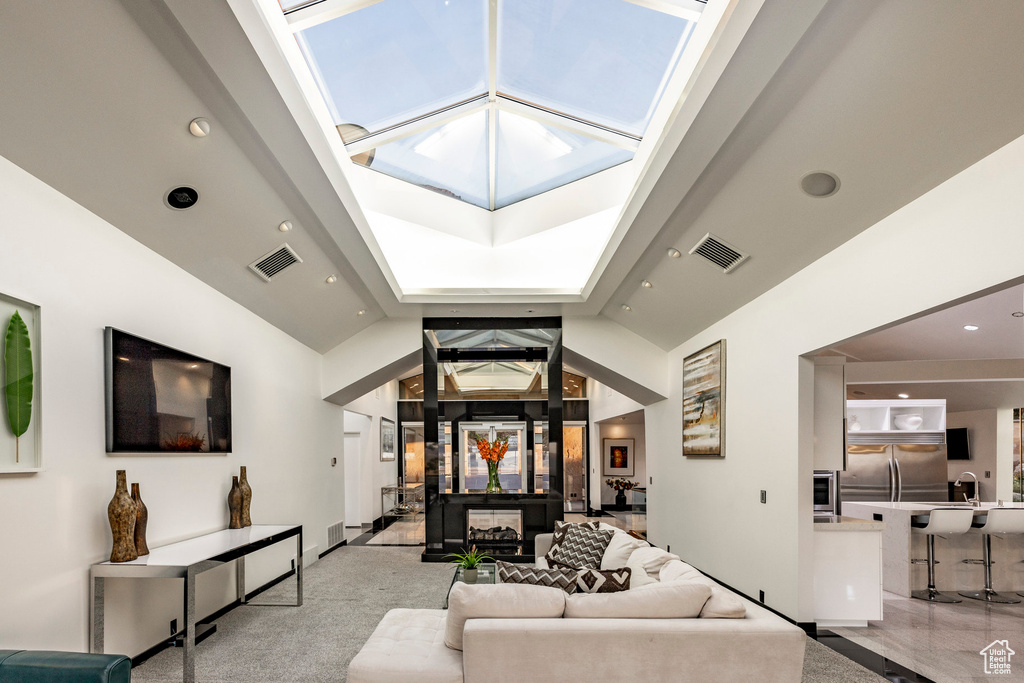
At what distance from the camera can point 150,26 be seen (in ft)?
9.23

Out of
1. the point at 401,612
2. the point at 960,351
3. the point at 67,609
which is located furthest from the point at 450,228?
the point at 960,351

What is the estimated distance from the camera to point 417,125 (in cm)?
527

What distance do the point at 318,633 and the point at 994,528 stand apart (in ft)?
20.1

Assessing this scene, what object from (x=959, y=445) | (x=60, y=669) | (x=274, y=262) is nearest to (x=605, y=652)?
(x=60, y=669)

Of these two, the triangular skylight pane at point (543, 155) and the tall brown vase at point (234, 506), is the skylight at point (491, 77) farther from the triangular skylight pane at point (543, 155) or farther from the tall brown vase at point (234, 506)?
the tall brown vase at point (234, 506)

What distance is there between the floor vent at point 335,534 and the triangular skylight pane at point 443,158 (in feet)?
17.2

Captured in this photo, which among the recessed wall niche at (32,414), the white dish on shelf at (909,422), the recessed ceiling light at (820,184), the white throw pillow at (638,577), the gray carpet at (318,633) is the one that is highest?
the recessed ceiling light at (820,184)

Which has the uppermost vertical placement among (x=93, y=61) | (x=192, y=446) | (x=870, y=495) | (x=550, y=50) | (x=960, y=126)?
(x=550, y=50)

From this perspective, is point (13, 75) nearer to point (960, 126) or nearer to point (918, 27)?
point (918, 27)

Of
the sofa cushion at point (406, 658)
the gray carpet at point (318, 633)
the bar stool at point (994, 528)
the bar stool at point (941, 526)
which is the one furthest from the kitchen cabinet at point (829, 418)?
the sofa cushion at point (406, 658)

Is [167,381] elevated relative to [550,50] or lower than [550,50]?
lower

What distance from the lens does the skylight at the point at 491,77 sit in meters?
3.93

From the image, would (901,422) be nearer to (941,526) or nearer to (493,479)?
(941,526)

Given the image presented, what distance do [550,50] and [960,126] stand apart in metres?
2.42
